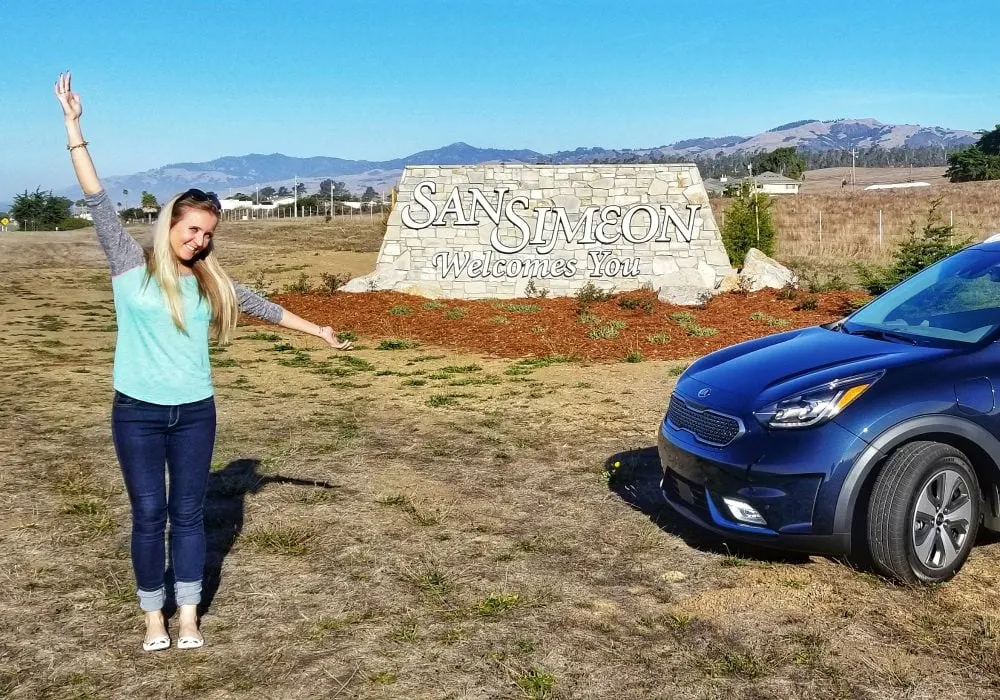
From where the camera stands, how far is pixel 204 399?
12.6ft

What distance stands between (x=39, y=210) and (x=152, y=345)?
70316mm

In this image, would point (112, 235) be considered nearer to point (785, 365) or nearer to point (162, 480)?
point (162, 480)

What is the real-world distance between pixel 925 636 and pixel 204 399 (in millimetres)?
3418

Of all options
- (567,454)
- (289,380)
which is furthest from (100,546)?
(289,380)

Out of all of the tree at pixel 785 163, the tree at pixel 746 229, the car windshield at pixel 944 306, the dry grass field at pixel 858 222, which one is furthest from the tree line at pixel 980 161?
the car windshield at pixel 944 306

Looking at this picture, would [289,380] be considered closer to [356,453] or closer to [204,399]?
[356,453]

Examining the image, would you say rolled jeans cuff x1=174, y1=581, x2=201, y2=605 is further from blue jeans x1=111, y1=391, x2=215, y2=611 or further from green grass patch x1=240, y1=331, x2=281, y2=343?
green grass patch x1=240, y1=331, x2=281, y2=343

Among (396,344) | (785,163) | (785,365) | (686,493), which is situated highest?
(785,163)

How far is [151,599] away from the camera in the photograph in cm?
390

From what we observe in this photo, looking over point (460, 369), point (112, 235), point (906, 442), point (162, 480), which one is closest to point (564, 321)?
point (460, 369)

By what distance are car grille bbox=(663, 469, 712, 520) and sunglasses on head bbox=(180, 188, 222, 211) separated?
2840 millimetres

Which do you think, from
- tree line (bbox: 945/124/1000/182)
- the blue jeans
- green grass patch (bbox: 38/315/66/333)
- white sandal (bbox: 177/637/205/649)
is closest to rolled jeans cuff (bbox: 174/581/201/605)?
the blue jeans

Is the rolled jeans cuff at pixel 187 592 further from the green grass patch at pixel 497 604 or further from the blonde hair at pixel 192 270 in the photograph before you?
the green grass patch at pixel 497 604

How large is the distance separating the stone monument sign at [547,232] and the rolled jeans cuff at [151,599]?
15068mm
